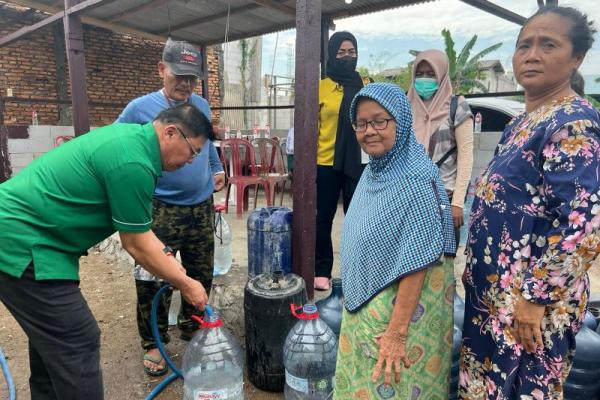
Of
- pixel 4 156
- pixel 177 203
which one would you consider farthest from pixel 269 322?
pixel 4 156

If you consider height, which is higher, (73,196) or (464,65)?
(464,65)

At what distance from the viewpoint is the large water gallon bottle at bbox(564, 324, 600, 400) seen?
1757 mm

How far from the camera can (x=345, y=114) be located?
2863 mm

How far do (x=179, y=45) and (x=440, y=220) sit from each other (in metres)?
1.88

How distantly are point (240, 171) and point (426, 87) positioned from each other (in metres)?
4.00

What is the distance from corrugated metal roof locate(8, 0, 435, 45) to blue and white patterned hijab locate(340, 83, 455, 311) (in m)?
3.47

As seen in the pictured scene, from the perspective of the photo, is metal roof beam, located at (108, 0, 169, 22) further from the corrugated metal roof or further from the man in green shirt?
the man in green shirt

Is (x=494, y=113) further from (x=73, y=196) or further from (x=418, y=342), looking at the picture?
(x=73, y=196)

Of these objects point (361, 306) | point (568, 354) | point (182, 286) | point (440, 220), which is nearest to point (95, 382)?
point (182, 286)

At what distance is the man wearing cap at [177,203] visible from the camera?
7.86 feet

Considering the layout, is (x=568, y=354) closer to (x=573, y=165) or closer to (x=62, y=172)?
(x=573, y=165)

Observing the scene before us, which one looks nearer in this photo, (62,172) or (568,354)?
(568,354)

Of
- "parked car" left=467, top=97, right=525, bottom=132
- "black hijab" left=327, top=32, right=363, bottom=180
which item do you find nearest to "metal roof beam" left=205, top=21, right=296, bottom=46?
"black hijab" left=327, top=32, right=363, bottom=180

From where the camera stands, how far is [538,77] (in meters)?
1.32
